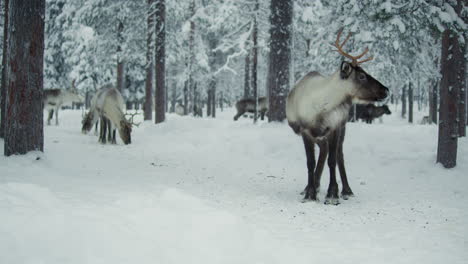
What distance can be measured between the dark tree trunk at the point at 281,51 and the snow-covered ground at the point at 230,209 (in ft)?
7.48

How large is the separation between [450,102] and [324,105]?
323 cm

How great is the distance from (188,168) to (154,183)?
2.04 metres

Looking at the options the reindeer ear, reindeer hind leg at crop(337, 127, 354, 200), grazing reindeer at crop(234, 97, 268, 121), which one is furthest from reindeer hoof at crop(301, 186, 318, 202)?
grazing reindeer at crop(234, 97, 268, 121)

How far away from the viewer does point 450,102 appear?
730 centimetres

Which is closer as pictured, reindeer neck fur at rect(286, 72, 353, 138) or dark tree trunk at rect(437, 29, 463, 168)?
reindeer neck fur at rect(286, 72, 353, 138)

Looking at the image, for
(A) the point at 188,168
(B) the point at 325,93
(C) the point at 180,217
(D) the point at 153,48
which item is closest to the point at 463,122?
(B) the point at 325,93

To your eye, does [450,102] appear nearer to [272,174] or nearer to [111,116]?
[272,174]

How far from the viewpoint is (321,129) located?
5770mm

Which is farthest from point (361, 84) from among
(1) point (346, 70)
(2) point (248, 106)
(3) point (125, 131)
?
(2) point (248, 106)

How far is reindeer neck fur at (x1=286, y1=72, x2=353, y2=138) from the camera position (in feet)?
18.9

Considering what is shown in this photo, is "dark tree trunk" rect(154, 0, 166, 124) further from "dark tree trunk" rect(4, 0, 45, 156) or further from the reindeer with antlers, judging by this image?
"dark tree trunk" rect(4, 0, 45, 156)

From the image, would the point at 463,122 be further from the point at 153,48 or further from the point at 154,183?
the point at 153,48

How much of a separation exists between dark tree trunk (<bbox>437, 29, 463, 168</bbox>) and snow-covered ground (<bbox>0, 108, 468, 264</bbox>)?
0.38 meters

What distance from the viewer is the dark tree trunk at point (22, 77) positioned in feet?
20.5
